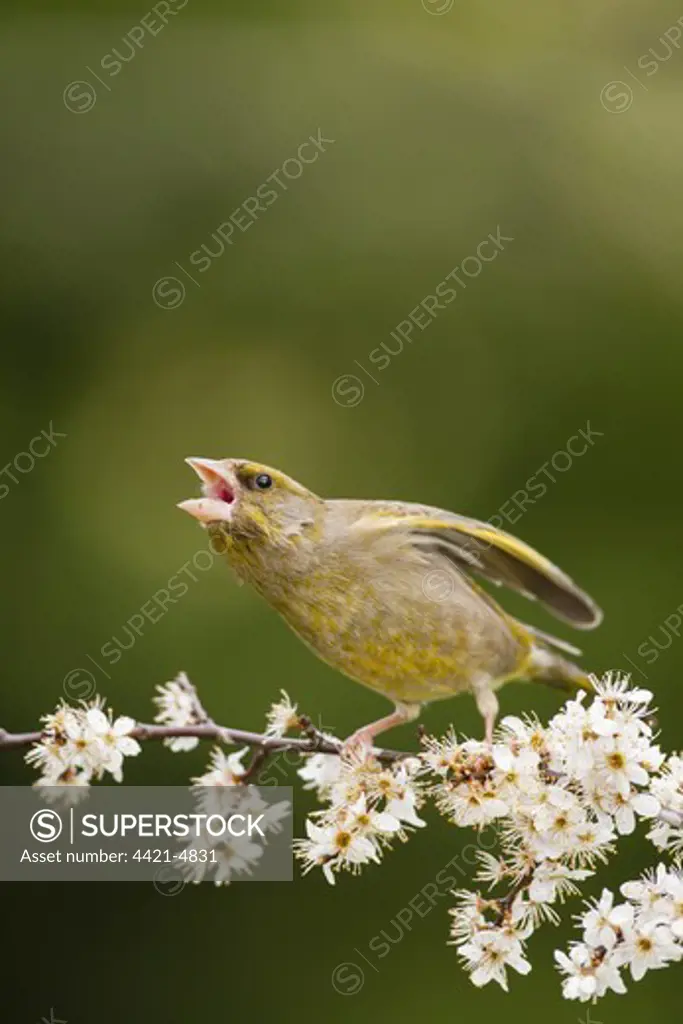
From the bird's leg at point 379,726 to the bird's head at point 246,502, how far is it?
0.43 metres

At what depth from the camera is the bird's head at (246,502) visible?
2.71 meters

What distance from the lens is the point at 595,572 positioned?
5.46m

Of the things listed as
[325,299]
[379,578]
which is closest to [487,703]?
[379,578]

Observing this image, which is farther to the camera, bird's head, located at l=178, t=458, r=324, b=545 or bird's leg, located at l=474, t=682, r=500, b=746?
bird's leg, located at l=474, t=682, r=500, b=746

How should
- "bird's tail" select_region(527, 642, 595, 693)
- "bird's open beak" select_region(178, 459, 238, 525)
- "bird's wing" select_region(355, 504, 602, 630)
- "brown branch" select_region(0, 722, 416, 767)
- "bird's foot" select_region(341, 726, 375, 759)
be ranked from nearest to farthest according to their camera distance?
1. "brown branch" select_region(0, 722, 416, 767)
2. "bird's foot" select_region(341, 726, 375, 759)
3. "bird's open beak" select_region(178, 459, 238, 525)
4. "bird's wing" select_region(355, 504, 602, 630)
5. "bird's tail" select_region(527, 642, 595, 693)

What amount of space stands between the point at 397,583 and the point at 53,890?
286 centimetres

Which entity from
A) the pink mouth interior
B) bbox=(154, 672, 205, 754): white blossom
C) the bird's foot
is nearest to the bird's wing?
the pink mouth interior

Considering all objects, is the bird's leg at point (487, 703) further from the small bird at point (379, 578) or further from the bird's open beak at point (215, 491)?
the bird's open beak at point (215, 491)

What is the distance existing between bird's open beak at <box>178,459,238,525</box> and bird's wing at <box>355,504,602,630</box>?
34cm

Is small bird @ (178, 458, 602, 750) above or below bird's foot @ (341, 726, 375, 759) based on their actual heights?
above

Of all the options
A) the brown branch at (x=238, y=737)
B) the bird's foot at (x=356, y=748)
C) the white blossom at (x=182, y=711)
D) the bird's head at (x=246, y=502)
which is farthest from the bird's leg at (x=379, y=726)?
the bird's head at (x=246, y=502)

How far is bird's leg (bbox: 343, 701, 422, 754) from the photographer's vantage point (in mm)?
2805

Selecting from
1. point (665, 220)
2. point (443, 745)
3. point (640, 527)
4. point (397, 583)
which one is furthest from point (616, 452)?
point (443, 745)

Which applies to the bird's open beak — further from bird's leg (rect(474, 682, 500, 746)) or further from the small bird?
bird's leg (rect(474, 682, 500, 746))
